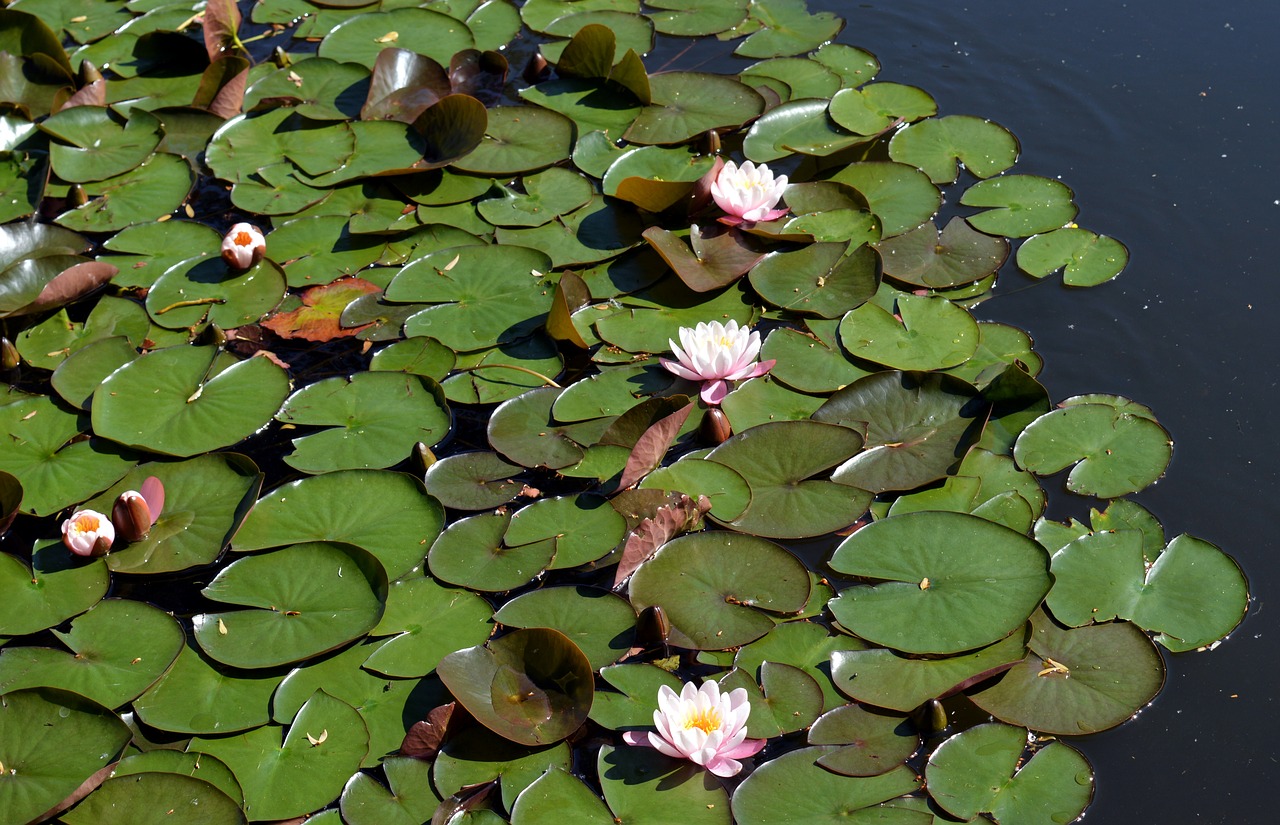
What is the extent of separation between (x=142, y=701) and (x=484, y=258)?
2.14 m

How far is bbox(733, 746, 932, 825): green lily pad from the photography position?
8.21ft

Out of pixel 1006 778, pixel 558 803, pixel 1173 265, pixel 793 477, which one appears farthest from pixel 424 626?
pixel 1173 265

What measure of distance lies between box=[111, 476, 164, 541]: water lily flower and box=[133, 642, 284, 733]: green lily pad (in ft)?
1.64

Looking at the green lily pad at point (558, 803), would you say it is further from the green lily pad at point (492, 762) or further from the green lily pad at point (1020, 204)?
the green lily pad at point (1020, 204)

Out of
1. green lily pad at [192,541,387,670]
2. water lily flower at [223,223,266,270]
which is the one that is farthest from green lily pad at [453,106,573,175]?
green lily pad at [192,541,387,670]

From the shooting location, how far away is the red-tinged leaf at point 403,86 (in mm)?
4988

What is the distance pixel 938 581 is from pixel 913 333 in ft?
3.90

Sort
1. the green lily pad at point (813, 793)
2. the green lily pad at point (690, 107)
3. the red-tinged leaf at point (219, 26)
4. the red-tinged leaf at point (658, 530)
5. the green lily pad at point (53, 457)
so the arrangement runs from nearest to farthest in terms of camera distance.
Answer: the green lily pad at point (813, 793) < the red-tinged leaf at point (658, 530) < the green lily pad at point (53, 457) < the green lily pad at point (690, 107) < the red-tinged leaf at point (219, 26)

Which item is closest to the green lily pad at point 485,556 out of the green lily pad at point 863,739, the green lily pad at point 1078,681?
the green lily pad at point 863,739

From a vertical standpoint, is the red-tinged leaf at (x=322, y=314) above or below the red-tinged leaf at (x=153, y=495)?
above

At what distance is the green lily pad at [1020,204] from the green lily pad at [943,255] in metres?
0.10

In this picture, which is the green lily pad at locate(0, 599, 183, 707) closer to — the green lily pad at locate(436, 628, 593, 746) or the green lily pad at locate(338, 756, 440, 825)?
the green lily pad at locate(338, 756, 440, 825)

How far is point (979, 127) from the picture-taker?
487cm

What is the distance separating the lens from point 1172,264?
415cm
